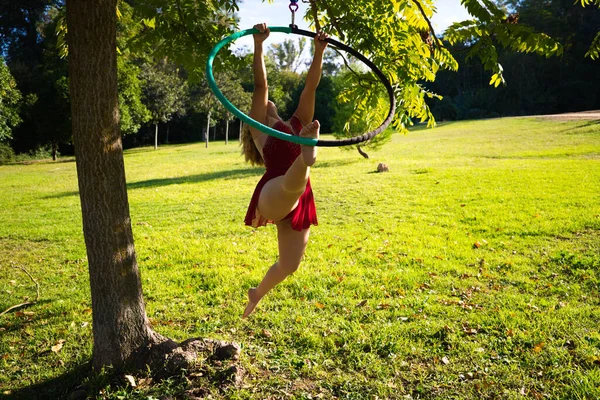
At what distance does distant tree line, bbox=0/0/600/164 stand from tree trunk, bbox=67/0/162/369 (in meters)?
2.16

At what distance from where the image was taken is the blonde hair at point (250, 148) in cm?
390

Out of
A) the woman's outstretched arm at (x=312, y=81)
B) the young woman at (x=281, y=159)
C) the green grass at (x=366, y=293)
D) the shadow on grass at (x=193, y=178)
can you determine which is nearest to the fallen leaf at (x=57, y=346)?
the green grass at (x=366, y=293)

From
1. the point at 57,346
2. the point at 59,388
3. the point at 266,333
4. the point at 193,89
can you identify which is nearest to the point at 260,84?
the point at 266,333

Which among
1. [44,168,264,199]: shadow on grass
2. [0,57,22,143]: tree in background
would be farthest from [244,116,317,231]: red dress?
[0,57,22,143]: tree in background

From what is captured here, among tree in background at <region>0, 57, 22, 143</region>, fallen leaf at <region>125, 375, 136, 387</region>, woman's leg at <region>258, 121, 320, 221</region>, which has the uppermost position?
tree in background at <region>0, 57, 22, 143</region>

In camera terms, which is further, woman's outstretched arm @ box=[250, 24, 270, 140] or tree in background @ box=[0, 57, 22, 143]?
tree in background @ box=[0, 57, 22, 143]

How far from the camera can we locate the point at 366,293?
18.6 ft

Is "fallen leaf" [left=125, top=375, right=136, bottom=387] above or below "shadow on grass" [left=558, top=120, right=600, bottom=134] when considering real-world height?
below

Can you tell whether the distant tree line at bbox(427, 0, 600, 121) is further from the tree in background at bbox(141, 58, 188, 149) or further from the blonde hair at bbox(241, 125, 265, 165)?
the blonde hair at bbox(241, 125, 265, 165)

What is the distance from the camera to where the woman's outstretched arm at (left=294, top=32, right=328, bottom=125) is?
3615 millimetres

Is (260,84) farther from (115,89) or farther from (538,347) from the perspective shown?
(538,347)

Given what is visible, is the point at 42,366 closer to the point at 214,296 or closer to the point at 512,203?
the point at 214,296

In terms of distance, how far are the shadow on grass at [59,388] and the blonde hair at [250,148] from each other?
7.31 feet

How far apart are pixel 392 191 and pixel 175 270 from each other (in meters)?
7.45
